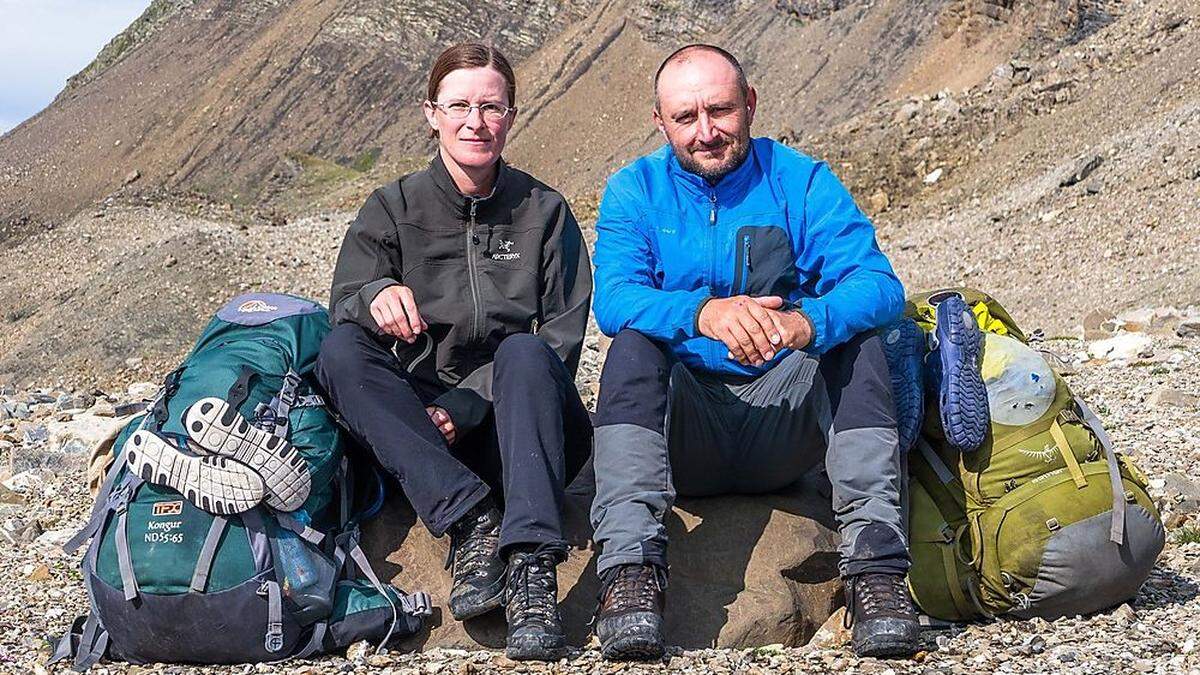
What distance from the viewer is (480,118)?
4836 mm

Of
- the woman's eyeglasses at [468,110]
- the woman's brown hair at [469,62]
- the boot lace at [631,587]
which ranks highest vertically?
the woman's brown hair at [469,62]

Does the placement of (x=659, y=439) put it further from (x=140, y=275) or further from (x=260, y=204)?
(x=260, y=204)

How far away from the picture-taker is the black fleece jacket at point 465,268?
4.79m

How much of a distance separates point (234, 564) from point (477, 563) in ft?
2.62

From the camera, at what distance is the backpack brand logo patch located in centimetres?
426

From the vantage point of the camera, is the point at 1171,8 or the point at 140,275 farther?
the point at 1171,8

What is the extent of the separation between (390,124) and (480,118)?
37.4m

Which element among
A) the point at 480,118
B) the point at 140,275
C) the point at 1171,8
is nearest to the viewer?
the point at 480,118

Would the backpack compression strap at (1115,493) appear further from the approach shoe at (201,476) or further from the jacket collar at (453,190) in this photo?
the approach shoe at (201,476)

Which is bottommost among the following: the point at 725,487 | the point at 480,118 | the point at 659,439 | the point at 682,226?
the point at 725,487

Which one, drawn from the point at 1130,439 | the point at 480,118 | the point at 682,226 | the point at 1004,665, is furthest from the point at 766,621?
the point at 1130,439

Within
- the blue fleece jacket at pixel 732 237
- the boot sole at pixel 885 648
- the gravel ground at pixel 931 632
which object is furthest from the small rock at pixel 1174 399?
the boot sole at pixel 885 648

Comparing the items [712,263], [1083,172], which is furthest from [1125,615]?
[1083,172]

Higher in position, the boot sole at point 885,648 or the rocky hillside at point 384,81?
the rocky hillside at point 384,81
